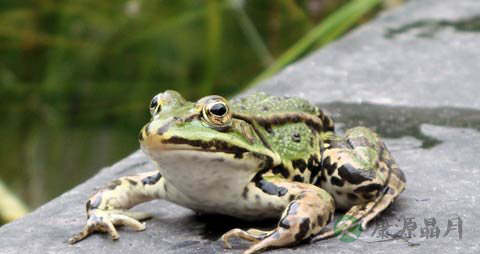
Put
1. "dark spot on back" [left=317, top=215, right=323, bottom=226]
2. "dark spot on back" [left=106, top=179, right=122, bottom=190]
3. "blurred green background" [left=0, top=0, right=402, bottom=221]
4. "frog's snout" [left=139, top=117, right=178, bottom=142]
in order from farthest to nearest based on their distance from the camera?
"blurred green background" [left=0, top=0, right=402, bottom=221] → "dark spot on back" [left=106, top=179, right=122, bottom=190] → "dark spot on back" [left=317, top=215, right=323, bottom=226] → "frog's snout" [left=139, top=117, right=178, bottom=142]

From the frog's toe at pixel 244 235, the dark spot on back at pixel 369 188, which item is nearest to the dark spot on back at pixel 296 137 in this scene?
the dark spot on back at pixel 369 188

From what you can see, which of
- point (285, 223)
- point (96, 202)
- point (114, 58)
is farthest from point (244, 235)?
point (114, 58)

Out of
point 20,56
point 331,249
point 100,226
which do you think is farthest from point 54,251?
point 20,56

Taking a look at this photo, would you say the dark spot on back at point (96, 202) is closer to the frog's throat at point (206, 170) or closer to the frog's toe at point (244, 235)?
the frog's throat at point (206, 170)

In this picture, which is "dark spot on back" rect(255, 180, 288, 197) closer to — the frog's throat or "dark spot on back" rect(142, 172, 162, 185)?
the frog's throat

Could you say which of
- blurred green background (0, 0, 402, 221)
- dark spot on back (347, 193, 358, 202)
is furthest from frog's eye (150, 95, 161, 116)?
blurred green background (0, 0, 402, 221)

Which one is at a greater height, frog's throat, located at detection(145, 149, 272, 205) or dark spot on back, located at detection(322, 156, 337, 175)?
frog's throat, located at detection(145, 149, 272, 205)

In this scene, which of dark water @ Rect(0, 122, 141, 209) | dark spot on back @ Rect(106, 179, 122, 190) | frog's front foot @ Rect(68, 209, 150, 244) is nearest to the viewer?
frog's front foot @ Rect(68, 209, 150, 244)

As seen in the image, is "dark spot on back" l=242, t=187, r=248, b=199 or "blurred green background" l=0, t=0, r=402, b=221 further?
"blurred green background" l=0, t=0, r=402, b=221

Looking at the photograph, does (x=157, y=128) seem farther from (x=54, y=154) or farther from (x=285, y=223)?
(x=54, y=154)
